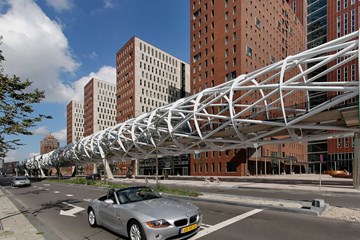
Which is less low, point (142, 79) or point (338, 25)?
point (338, 25)

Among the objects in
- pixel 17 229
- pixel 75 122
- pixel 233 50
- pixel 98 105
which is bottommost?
pixel 17 229

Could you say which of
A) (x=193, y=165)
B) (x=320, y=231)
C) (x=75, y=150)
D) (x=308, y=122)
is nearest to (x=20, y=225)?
(x=320, y=231)

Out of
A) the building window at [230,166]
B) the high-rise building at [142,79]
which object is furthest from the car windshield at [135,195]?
the high-rise building at [142,79]

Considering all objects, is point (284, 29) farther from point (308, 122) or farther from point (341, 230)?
point (341, 230)

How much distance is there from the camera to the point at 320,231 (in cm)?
806

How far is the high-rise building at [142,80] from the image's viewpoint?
95438 millimetres

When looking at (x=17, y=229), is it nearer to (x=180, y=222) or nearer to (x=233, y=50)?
(x=180, y=222)

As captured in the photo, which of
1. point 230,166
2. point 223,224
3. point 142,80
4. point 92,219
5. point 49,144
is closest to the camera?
point 223,224

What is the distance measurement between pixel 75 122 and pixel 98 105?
138 feet

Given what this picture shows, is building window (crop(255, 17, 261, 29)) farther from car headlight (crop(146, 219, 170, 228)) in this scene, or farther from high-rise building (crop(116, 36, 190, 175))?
car headlight (crop(146, 219, 170, 228))

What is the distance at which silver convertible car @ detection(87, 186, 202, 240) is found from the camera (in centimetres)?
647

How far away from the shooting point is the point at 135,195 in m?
8.30

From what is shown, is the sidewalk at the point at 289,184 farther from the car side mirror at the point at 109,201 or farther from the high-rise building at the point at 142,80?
the high-rise building at the point at 142,80

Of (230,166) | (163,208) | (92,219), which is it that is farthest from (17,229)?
(230,166)
